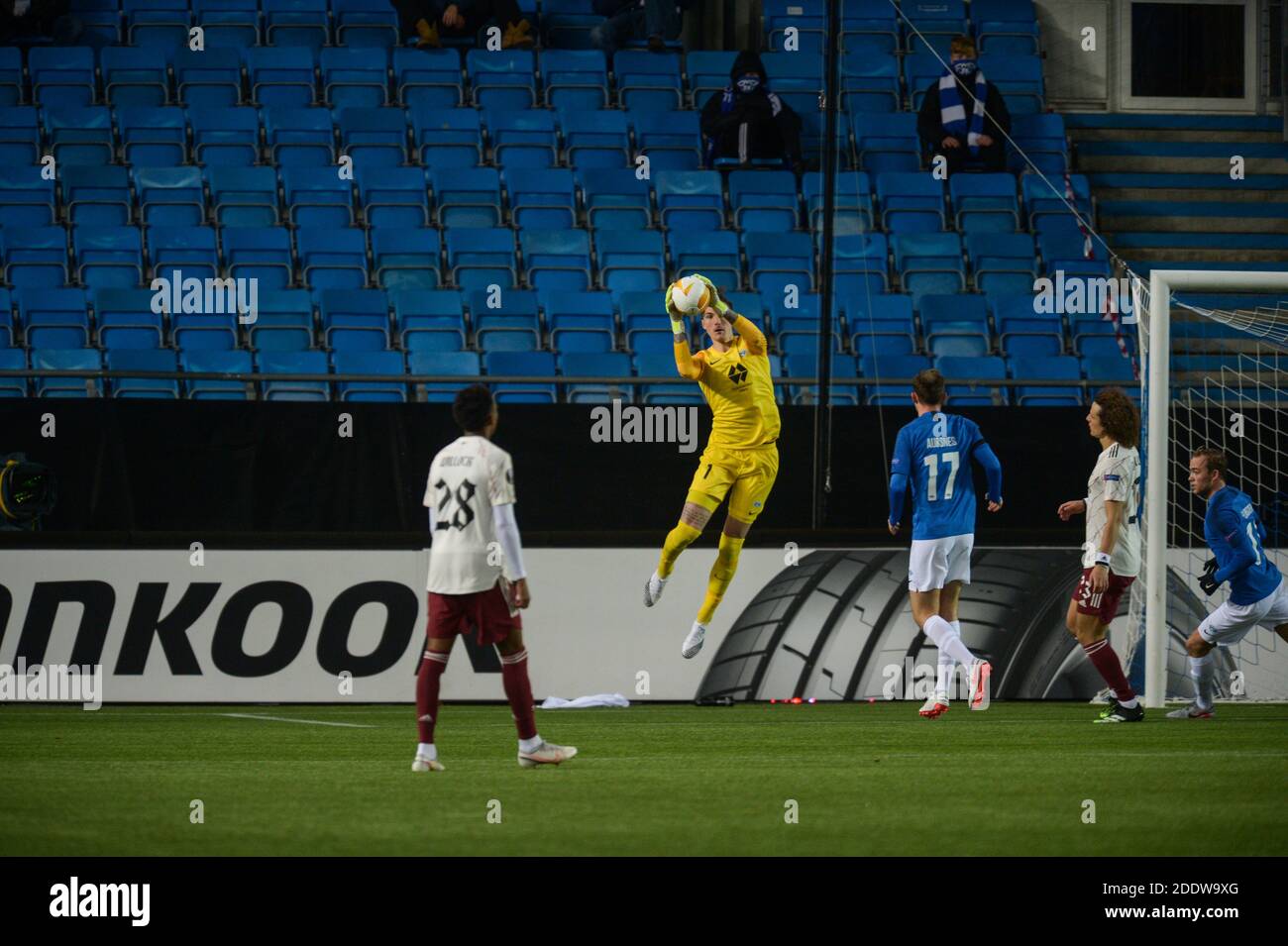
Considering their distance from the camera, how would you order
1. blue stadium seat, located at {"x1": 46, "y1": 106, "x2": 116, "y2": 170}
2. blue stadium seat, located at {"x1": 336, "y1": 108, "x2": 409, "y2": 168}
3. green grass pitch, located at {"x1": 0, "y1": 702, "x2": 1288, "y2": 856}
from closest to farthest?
green grass pitch, located at {"x1": 0, "y1": 702, "x2": 1288, "y2": 856}, blue stadium seat, located at {"x1": 46, "y1": 106, "x2": 116, "y2": 170}, blue stadium seat, located at {"x1": 336, "y1": 108, "x2": 409, "y2": 168}

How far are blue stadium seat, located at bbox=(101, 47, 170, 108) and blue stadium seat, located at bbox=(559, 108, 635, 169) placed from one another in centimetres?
471

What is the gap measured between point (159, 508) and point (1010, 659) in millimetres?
7008

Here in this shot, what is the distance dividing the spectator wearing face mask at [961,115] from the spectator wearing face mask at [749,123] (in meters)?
1.52

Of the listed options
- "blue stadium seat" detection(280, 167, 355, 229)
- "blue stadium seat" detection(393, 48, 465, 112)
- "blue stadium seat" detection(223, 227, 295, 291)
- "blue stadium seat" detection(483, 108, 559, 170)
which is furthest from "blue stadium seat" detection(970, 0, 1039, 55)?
"blue stadium seat" detection(223, 227, 295, 291)

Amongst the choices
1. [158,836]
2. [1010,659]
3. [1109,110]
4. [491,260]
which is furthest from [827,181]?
[1109,110]

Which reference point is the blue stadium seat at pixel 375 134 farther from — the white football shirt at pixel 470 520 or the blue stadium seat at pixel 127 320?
the white football shirt at pixel 470 520

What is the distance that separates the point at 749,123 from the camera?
1959 cm

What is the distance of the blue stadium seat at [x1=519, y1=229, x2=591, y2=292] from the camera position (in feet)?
59.0

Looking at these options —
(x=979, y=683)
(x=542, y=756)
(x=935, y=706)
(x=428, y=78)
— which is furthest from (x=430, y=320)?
(x=542, y=756)

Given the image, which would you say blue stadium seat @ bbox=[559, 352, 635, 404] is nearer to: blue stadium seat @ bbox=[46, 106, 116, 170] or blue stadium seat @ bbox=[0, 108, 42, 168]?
blue stadium seat @ bbox=[46, 106, 116, 170]

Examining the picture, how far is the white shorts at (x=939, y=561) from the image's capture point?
38.9 ft

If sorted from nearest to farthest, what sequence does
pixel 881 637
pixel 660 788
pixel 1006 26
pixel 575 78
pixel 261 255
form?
1. pixel 660 788
2. pixel 881 637
3. pixel 261 255
4. pixel 575 78
5. pixel 1006 26

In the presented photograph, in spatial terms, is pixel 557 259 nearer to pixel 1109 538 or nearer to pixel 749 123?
pixel 749 123

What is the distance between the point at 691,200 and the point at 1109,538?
8.95 m
